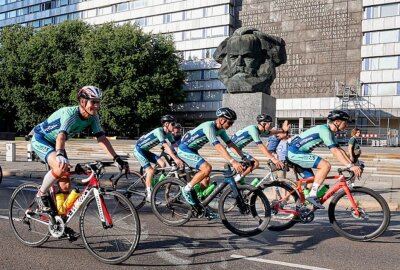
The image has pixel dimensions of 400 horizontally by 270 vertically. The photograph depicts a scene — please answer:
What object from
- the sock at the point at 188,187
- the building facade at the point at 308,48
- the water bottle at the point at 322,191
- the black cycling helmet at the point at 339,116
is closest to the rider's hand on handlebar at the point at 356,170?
the water bottle at the point at 322,191

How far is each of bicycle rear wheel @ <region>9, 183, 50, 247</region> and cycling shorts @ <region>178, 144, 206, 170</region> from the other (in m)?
2.62

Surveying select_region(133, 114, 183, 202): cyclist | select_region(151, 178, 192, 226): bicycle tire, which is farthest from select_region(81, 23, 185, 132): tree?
select_region(151, 178, 192, 226): bicycle tire

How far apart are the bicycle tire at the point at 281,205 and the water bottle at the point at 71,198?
3015 millimetres

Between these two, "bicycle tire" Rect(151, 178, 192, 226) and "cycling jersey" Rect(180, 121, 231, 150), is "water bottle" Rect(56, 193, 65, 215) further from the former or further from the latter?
"cycling jersey" Rect(180, 121, 231, 150)

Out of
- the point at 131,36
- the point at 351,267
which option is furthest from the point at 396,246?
the point at 131,36

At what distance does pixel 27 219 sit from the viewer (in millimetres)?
5418

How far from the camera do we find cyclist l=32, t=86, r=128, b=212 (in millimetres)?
4988

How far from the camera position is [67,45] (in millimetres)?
50438

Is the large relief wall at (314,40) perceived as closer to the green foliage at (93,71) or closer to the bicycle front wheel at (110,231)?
the green foliage at (93,71)

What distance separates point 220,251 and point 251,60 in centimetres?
2095

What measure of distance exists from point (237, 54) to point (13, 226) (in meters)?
21.2

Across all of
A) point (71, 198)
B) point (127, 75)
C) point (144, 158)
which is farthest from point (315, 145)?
point (127, 75)

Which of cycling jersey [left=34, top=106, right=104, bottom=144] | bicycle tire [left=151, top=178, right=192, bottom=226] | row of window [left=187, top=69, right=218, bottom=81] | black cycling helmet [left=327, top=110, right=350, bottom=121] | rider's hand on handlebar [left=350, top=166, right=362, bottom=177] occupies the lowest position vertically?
bicycle tire [left=151, top=178, right=192, bottom=226]

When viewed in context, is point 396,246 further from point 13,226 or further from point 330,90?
point 330,90
